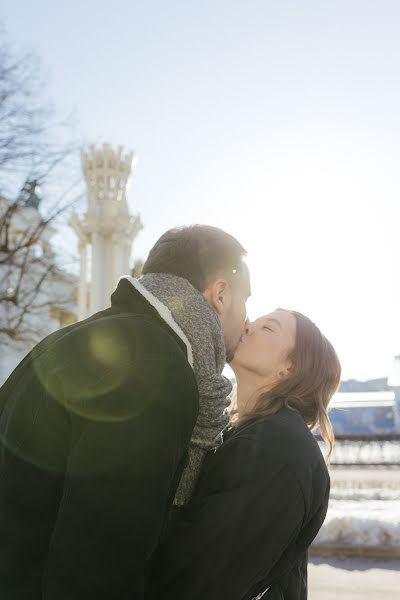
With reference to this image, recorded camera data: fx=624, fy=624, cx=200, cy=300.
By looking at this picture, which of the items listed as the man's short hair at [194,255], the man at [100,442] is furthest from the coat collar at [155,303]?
the man's short hair at [194,255]

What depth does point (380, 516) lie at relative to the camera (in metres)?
7.73

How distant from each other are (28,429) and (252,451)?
792 mm

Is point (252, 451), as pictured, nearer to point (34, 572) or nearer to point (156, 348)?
point (156, 348)

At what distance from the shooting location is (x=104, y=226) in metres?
18.7

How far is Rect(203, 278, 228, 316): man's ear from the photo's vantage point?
2.18 m

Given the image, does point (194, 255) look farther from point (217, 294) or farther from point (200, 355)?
point (200, 355)

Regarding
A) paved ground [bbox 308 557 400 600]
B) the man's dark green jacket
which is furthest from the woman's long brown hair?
paved ground [bbox 308 557 400 600]

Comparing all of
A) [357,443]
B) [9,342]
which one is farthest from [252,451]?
[357,443]

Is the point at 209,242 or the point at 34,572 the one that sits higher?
the point at 209,242

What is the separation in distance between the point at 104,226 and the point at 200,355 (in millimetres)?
17108

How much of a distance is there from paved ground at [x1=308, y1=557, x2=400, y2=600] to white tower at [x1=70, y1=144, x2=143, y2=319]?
39.9ft

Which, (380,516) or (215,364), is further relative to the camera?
(380,516)

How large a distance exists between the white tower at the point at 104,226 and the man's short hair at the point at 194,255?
612 inches

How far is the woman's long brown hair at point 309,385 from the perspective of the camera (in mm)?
2758
